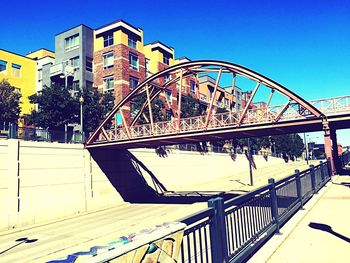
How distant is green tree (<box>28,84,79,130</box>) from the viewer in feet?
94.8

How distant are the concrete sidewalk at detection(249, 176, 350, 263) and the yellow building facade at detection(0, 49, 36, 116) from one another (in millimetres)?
40969

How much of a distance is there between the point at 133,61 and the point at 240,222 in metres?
38.4

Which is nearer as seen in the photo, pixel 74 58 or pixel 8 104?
pixel 8 104

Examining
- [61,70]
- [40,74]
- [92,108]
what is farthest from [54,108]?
[40,74]

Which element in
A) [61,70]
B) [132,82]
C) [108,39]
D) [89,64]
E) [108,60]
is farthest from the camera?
[89,64]

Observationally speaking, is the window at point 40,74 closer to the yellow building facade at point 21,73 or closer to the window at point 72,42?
the yellow building facade at point 21,73

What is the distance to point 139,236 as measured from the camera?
310 centimetres

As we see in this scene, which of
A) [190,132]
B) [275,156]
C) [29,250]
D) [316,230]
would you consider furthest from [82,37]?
[275,156]

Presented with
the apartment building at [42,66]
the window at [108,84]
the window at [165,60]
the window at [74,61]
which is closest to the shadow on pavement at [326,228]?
the window at [108,84]

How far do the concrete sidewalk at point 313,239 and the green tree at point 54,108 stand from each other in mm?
25983

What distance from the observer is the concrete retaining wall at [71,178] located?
19.1 meters

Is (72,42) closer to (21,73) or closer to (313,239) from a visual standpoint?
(21,73)

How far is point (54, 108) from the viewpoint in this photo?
29.2 m

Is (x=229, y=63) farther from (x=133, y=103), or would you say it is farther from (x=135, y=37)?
(x=135, y=37)
